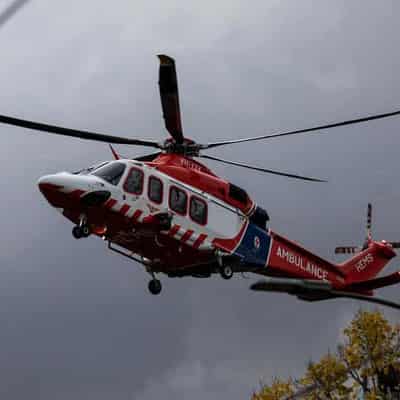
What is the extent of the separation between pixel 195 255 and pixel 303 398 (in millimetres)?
14896

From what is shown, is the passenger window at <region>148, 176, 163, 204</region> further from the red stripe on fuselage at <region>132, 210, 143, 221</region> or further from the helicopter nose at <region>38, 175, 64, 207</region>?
the helicopter nose at <region>38, 175, 64, 207</region>

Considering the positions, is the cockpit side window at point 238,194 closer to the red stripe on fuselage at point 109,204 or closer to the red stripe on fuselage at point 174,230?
the red stripe on fuselage at point 174,230

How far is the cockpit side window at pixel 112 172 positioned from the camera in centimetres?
3662

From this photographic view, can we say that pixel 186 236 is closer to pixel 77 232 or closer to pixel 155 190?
pixel 155 190

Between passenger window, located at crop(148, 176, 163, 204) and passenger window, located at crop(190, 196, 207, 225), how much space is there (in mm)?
1401

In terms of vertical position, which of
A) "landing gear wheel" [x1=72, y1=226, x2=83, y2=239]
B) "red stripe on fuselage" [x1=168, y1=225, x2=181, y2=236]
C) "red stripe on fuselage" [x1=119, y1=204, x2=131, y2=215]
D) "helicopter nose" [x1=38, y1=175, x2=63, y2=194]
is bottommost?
"landing gear wheel" [x1=72, y1=226, x2=83, y2=239]

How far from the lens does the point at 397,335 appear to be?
5181cm

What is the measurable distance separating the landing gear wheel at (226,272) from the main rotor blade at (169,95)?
5050mm

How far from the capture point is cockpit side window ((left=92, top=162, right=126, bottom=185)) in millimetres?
36625

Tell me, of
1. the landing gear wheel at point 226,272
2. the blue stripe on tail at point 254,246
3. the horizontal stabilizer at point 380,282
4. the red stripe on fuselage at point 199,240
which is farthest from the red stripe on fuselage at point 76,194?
the horizontal stabilizer at point 380,282

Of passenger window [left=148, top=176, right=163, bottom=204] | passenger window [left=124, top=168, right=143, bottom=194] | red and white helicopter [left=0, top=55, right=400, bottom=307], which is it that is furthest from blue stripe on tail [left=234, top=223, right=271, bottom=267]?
passenger window [left=124, top=168, right=143, bottom=194]

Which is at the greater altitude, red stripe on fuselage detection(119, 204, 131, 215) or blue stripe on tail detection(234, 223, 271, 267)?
blue stripe on tail detection(234, 223, 271, 267)

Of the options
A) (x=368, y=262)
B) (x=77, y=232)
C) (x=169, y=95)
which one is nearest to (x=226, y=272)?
(x=77, y=232)

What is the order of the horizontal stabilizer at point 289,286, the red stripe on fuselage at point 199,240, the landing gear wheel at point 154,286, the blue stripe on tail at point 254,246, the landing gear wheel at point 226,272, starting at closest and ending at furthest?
the horizontal stabilizer at point 289,286, the red stripe on fuselage at point 199,240, the landing gear wheel at point 154,286, the landing gear wheel at point 226,272, the blue stripe on tail at point 254,246
